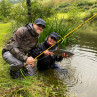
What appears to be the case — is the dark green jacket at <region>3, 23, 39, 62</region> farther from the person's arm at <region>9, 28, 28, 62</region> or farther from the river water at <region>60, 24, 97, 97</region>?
the river water at <region>60, 24, 97, 97</region>

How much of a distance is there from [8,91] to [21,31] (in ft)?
4.97

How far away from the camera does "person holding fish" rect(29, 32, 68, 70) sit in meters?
3.94

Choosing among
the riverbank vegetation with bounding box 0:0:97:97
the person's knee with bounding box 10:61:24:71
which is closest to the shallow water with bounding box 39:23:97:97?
the riverbank vegetation with bounding box 0:0:97:97

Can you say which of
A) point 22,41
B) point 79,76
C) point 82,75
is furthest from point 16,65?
point 82,75

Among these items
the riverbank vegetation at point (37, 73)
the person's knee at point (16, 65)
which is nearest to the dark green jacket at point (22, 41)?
the person's knee at point (16, 65)

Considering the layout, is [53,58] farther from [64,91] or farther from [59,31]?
[59,31]

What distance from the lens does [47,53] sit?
3.73 meters

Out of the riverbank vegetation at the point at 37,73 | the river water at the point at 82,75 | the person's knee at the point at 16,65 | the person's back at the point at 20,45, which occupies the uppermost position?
the person's back at the point at 20,45

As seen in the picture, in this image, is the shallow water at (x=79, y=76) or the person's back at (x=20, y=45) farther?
the shallow water at (x=79, y=76)

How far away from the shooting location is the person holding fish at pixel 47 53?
155 inches

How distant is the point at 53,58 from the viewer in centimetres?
438

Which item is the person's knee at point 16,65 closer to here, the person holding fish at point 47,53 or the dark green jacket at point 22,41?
the dark green jacket at point 22,41

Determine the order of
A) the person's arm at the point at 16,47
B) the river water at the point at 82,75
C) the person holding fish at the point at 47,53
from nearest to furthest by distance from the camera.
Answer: the person's arm at the point at 16,47, the river water at the point at 82,75, the person holding fish at the point at 47,53

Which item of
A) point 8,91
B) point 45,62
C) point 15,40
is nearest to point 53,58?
point 45,62
